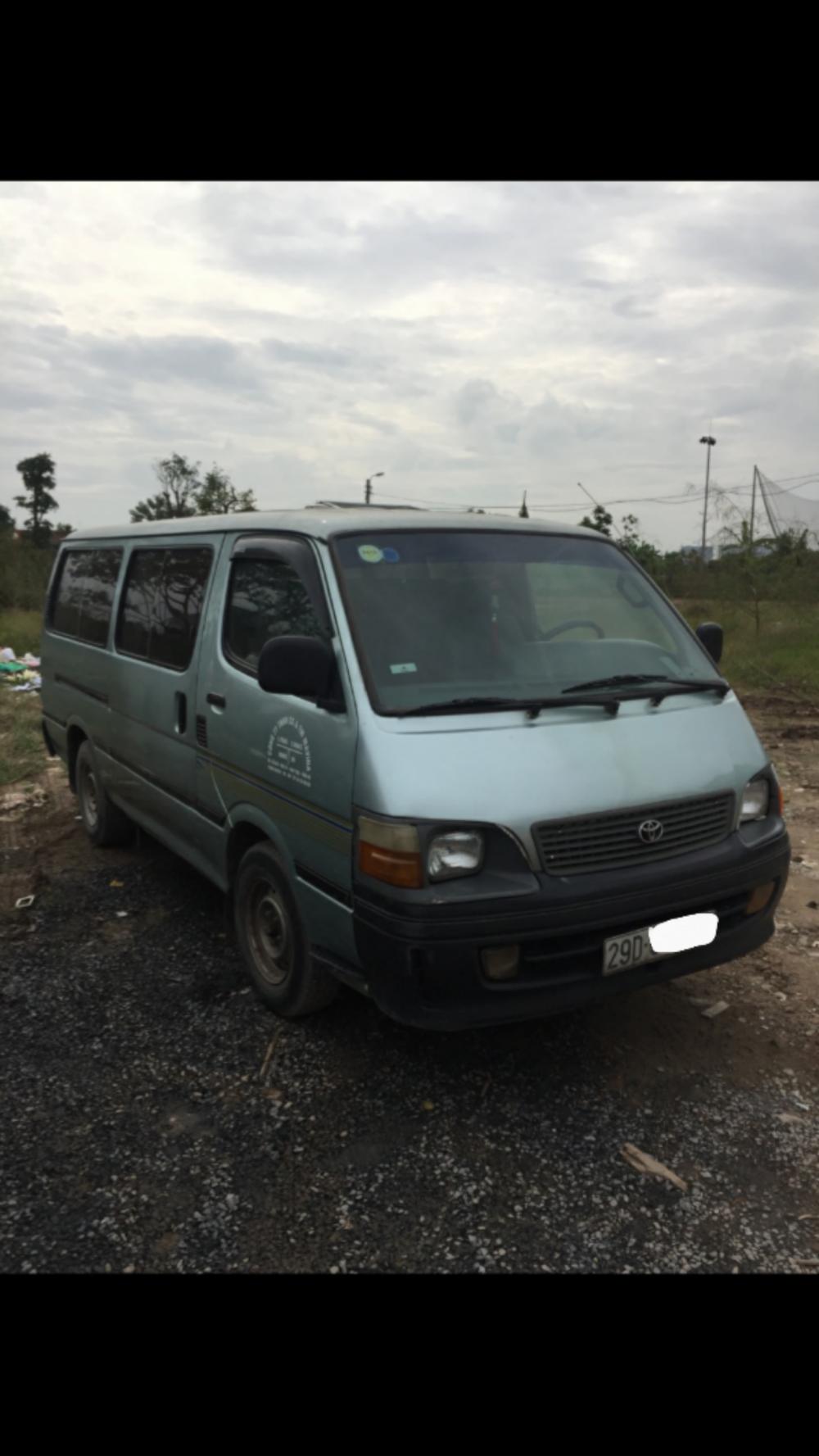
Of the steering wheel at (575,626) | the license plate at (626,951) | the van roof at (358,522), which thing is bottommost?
the license plate at (626,951)

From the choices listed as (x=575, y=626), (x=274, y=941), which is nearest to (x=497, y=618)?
(x=575, y=626)

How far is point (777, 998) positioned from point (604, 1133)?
51.5 inches

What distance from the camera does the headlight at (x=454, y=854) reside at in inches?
108

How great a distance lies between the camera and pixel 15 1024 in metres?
3.70

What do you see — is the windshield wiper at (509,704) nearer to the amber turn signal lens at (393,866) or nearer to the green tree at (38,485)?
the amber turn signal lens at (393,866)

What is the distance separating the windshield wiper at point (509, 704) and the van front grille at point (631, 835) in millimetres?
389

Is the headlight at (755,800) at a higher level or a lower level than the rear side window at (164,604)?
lower

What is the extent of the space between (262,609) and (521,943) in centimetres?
176

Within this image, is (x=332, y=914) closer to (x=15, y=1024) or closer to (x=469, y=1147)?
(x=469, y=1147)

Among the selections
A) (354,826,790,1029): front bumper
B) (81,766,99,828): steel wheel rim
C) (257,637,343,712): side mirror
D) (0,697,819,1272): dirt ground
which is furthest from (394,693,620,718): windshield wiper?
(81,766,99,828): steel wheel rim

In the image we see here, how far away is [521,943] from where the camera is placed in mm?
2756

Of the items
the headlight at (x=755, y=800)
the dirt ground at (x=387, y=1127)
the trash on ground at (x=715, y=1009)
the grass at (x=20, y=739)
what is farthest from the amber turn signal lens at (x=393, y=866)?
the grass at (x=20, y=739)

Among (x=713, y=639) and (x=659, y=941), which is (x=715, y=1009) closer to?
(x=659, y=941)
